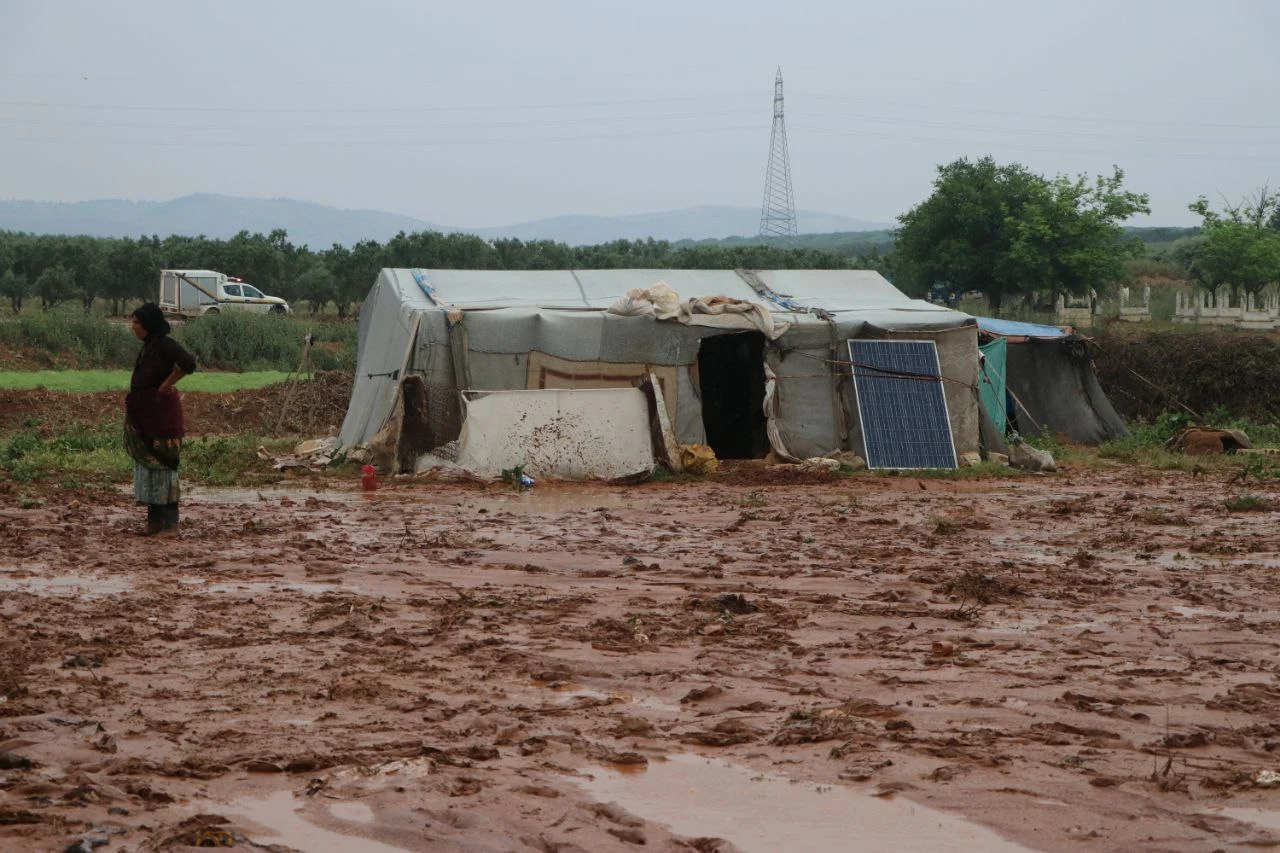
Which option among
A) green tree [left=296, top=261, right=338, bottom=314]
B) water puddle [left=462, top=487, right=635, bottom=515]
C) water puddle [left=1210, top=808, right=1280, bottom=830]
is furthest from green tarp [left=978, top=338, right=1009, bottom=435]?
green tree [left=296, top=261, right=338, bottom=314]

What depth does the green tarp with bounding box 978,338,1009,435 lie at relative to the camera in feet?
58.5

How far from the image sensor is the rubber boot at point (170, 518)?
988 cm

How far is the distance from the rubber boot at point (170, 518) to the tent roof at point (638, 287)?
5950 mm

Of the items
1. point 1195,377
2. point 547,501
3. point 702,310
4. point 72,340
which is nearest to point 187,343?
point 72,340

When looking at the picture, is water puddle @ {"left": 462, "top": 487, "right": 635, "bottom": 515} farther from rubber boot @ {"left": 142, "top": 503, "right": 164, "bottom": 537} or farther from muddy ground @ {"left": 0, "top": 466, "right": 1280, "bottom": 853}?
rubber boot @ {"left": 142, "top": 503, "right": 164, "bottom": 537}

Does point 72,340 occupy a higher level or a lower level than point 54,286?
lower

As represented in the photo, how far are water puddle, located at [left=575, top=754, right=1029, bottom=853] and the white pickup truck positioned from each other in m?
36.9

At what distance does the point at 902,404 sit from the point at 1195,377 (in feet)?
25.5

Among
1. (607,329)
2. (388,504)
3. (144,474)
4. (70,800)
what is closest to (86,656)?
(70,800)

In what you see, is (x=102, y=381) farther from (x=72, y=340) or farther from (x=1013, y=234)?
(x=1013, y=234)

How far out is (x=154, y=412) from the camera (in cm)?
965

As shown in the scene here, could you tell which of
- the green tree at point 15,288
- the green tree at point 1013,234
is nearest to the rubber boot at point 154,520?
the green tree at point 1013,234

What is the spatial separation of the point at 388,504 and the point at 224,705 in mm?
7210

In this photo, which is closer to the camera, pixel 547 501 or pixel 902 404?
pixel 547 501
